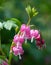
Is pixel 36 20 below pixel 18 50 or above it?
above

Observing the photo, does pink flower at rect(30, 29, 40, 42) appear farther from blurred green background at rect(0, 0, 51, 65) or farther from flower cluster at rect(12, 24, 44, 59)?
blurred green background at rect(0, 0, 51, 65)

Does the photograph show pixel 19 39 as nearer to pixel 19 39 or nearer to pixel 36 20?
pixel 19 39

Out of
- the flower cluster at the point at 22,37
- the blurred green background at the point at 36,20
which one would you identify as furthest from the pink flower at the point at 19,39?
the blurred green background at the point at 36,20

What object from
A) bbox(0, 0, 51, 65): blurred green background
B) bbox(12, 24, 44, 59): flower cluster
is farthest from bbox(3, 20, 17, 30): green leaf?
bbox(0, 0, 51, 65): blurred green background

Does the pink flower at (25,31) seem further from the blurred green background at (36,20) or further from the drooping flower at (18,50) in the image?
the blurred green background at (36,20)

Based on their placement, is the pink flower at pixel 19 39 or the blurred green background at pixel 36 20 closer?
the pink flower at pixel 19 39

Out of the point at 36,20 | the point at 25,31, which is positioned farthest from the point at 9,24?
the point at 36,20

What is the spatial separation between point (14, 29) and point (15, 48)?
0.50ft

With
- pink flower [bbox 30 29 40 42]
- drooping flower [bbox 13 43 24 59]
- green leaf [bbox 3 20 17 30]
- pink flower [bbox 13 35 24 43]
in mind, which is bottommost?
drooping flower [bbox 13 43 24 59]

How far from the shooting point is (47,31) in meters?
2.49

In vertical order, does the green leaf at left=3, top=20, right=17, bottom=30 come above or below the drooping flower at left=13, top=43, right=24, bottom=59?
above

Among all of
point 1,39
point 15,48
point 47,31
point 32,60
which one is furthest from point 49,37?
point 15,48

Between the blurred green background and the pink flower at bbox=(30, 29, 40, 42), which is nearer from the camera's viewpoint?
the pink flower at bbox=(30, 29, 40, 42)

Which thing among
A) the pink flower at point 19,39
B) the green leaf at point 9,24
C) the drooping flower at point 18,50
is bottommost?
the drooping flower at point 18,50
